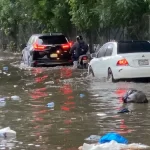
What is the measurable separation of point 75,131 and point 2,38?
171 feet

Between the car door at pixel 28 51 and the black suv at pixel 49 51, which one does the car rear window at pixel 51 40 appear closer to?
the black suv at pixel 49 51

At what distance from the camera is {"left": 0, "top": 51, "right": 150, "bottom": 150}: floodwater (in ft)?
31.0

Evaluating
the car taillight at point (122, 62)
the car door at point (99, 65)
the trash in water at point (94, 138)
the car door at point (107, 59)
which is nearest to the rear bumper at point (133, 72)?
the car taillight at point (122, 62)

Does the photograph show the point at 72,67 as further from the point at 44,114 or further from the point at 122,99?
the point at 44,114

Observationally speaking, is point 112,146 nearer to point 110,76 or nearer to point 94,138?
point 94,138

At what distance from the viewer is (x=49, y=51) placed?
28016 millimetres

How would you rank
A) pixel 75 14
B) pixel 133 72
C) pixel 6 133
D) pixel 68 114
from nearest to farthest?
pixel 6 133, pixel 68 114, pixel 133 72, pixel 75 14

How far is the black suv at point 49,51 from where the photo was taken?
28094 mm

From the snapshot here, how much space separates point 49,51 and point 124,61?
10.1 meters

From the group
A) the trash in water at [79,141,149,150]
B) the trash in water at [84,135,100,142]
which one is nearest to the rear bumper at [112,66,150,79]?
the trash in water at [84,135,100,142]

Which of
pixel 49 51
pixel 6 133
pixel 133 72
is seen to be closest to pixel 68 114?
pixel 6 133

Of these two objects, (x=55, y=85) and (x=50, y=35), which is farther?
(x=50, y=35)

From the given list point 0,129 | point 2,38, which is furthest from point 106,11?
point 2,38

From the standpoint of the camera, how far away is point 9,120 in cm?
1143
